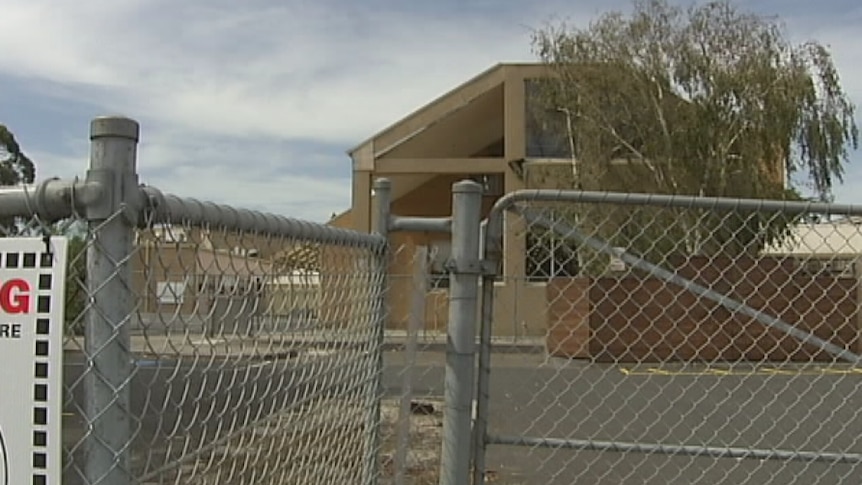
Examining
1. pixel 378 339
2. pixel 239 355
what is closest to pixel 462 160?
pixel 378 339

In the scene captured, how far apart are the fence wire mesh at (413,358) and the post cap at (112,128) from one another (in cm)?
149

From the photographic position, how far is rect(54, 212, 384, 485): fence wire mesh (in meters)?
1.51

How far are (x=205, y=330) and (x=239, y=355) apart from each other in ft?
0.82

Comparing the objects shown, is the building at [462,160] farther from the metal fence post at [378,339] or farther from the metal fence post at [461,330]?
the metal fence post at [461,330]

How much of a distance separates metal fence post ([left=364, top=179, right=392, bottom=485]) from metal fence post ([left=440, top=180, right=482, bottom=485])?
0.30 metres

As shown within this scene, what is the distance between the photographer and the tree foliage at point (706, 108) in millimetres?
20078

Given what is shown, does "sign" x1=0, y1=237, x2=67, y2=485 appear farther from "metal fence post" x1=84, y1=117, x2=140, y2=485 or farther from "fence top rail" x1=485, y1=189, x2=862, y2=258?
"fence top rail" x1=485, y1=189, x2=862, y2=258

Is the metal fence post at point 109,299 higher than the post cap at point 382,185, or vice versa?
the post cap at point 382,185

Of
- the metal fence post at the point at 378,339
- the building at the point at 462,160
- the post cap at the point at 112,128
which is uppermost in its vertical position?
the building at the point at 462,160

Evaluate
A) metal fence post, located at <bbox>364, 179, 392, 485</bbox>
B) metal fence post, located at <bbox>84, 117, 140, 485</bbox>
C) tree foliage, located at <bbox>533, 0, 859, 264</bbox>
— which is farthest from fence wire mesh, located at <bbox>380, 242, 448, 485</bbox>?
tree foliage, located at <bbox>533, 0, 859, 264</bbox>

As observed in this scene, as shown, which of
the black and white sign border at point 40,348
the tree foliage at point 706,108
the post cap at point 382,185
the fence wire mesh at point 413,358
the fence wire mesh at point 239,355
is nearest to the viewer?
the black and white sign border at point 40,348

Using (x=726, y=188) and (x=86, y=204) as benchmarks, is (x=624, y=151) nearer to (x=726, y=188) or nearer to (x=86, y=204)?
(x=726, y=188)

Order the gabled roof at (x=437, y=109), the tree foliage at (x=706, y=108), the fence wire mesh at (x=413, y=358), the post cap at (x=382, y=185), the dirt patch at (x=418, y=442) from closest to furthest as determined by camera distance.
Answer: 1. the post cap at (x=382, y=185)
2. the fence wire mesh at (x=413, y=358)
3. the dirt patch at (x=418, y=442)
4. the tree foliage at (x=706, y=108)
5. the gabled roof at (x=437, y=109)

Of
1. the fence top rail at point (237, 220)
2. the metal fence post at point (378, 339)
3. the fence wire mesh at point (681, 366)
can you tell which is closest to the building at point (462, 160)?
the fence wire mesh at point (681, 366)
